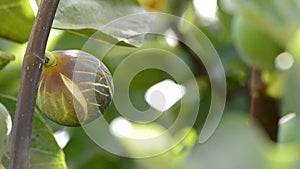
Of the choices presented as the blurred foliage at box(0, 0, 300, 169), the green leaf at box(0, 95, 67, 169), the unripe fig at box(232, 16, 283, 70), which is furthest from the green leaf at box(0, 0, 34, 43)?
the unripe fig at box(232, 16, 283, 70)

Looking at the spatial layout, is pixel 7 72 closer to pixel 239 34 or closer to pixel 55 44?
pixel 55 44

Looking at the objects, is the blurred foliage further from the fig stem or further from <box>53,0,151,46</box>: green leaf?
the fig stem

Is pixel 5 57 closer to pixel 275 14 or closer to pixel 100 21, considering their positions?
pixel 100 21

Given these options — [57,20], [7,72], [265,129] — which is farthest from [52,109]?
[265,129]

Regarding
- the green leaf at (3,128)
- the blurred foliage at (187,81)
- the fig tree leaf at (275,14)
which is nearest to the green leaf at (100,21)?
the blurred foliage at (187,81)

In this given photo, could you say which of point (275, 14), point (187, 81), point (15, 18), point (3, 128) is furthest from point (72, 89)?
point (187, 81)

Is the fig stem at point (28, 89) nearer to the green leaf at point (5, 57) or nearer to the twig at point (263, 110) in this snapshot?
the green leaf at point (5, 57)
